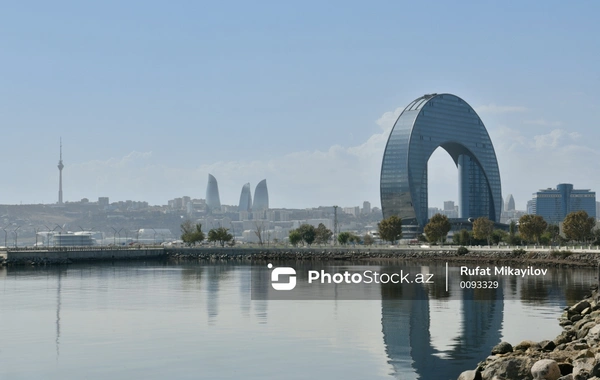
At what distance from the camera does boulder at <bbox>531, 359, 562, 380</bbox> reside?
1884 cm

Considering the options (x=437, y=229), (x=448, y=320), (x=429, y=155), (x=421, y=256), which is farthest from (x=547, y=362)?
(x=429, y=155)

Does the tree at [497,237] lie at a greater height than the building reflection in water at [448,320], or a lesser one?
greater

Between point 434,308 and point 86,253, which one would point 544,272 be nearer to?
point 434,308

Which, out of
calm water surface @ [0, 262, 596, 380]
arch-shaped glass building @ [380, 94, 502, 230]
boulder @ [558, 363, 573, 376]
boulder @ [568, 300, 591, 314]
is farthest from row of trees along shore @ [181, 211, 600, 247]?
boulder @ [558, 363, 573, 376]

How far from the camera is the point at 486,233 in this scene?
4510 inches

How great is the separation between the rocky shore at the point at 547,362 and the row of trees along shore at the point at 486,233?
73612 millimetres

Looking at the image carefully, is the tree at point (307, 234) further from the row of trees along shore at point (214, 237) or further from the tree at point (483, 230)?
the tree at point (483, 230)

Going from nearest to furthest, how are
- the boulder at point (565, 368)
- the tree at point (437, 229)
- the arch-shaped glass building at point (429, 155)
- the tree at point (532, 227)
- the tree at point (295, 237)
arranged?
the boulder at point (565, 368) < the tree at point (532, 227) < the tree at point (437, 229) < the tree at point (295, 237) < the arch-shaped glass building at point (429, 155)

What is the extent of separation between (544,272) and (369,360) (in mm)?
45048

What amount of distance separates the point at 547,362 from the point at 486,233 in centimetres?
9740

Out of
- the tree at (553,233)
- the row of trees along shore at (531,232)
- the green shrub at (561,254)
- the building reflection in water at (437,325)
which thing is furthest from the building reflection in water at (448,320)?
the tree at (553,233)

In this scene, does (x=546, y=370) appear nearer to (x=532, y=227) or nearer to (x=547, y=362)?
(x=547, y=362)

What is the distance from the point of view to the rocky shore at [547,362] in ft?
60.0

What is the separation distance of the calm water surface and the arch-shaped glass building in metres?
114
